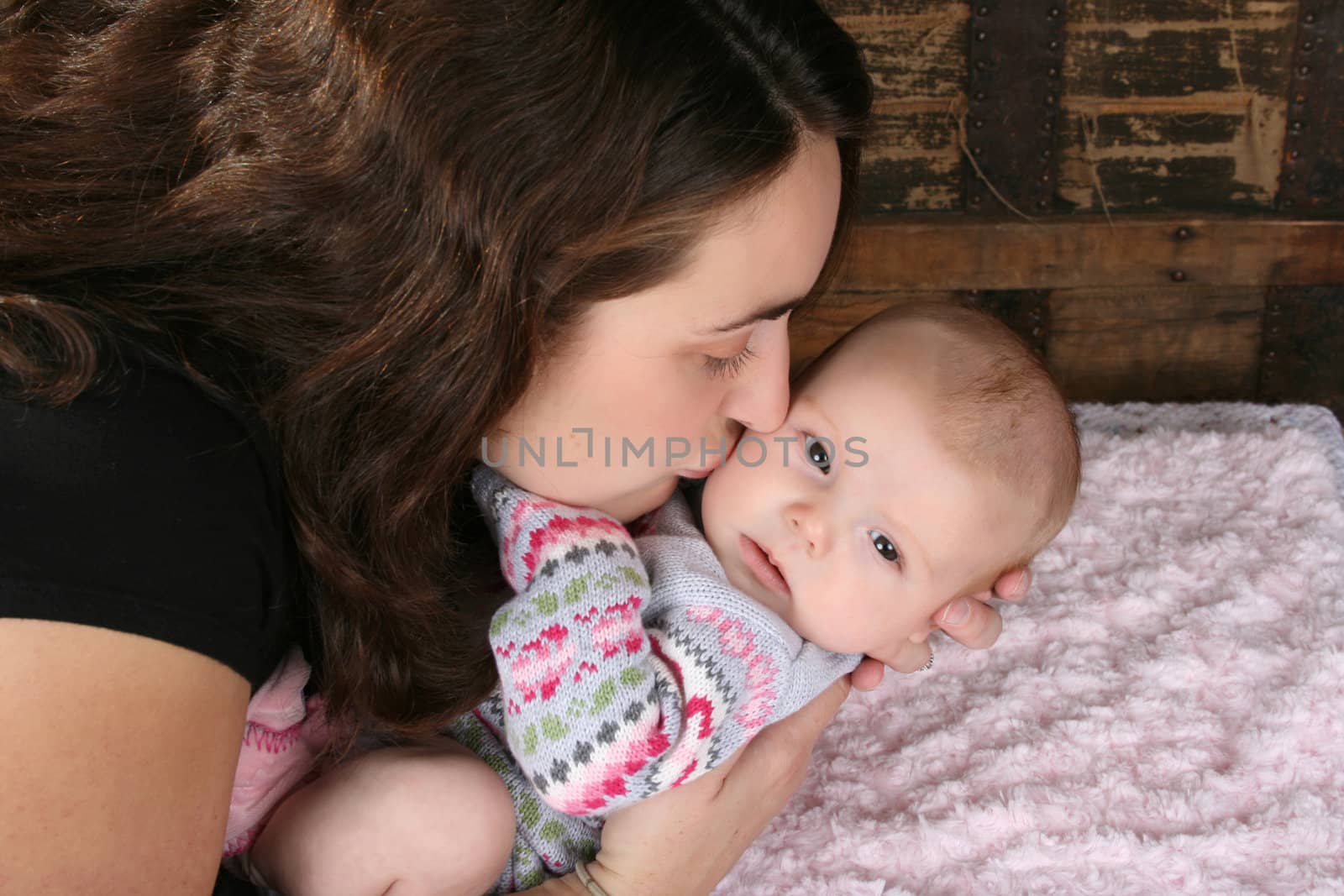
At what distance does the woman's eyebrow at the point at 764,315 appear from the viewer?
4.16 feet

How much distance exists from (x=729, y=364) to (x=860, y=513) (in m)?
0.25

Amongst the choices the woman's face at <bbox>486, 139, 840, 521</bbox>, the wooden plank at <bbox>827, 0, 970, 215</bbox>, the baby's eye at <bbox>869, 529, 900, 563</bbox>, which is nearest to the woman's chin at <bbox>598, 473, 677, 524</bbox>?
the woman's face at <bbox>486, 139, 840, 521</bbox>

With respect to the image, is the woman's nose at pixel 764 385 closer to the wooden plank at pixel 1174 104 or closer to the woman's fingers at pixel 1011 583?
the woman's fingers at pixel 1011 583

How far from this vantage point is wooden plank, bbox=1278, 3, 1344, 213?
94.8 inches

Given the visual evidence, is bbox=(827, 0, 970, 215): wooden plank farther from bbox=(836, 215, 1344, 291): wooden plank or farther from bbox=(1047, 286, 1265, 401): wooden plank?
bbox=(1047, 286, 1265, 401): wooden plank

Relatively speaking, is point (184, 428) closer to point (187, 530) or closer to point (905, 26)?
point (187, 530)

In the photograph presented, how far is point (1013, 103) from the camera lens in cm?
250

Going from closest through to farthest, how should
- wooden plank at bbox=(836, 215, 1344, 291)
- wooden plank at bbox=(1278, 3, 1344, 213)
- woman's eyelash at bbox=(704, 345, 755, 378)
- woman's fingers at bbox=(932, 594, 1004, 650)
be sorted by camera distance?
1. woman's eyelash at bbox=(704, 345, 755, 378)
2. woman's fingers at bbox=(932, 594, 1004, 650)
3. wooden plank at bbox=(1278, 3, 1344, 213)
4. wooden plank at bbox=(836, 215, 1344, 291)

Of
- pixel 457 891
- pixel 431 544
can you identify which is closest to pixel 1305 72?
pixel 431 544

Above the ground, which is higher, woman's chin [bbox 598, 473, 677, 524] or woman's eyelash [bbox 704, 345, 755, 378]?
woman's eyelash [bbox 704, 345, 755, 378]

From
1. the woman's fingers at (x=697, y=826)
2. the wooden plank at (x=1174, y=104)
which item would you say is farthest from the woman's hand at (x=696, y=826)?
the wooden plank at (x=1174, y=104)

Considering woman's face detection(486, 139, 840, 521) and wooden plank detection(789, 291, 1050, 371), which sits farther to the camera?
wooden plank detection(789, 291, 1050, 371)

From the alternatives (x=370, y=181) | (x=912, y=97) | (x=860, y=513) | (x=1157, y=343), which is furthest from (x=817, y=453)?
(x=1157, y=343)

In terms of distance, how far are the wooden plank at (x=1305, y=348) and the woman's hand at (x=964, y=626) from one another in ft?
4.61
